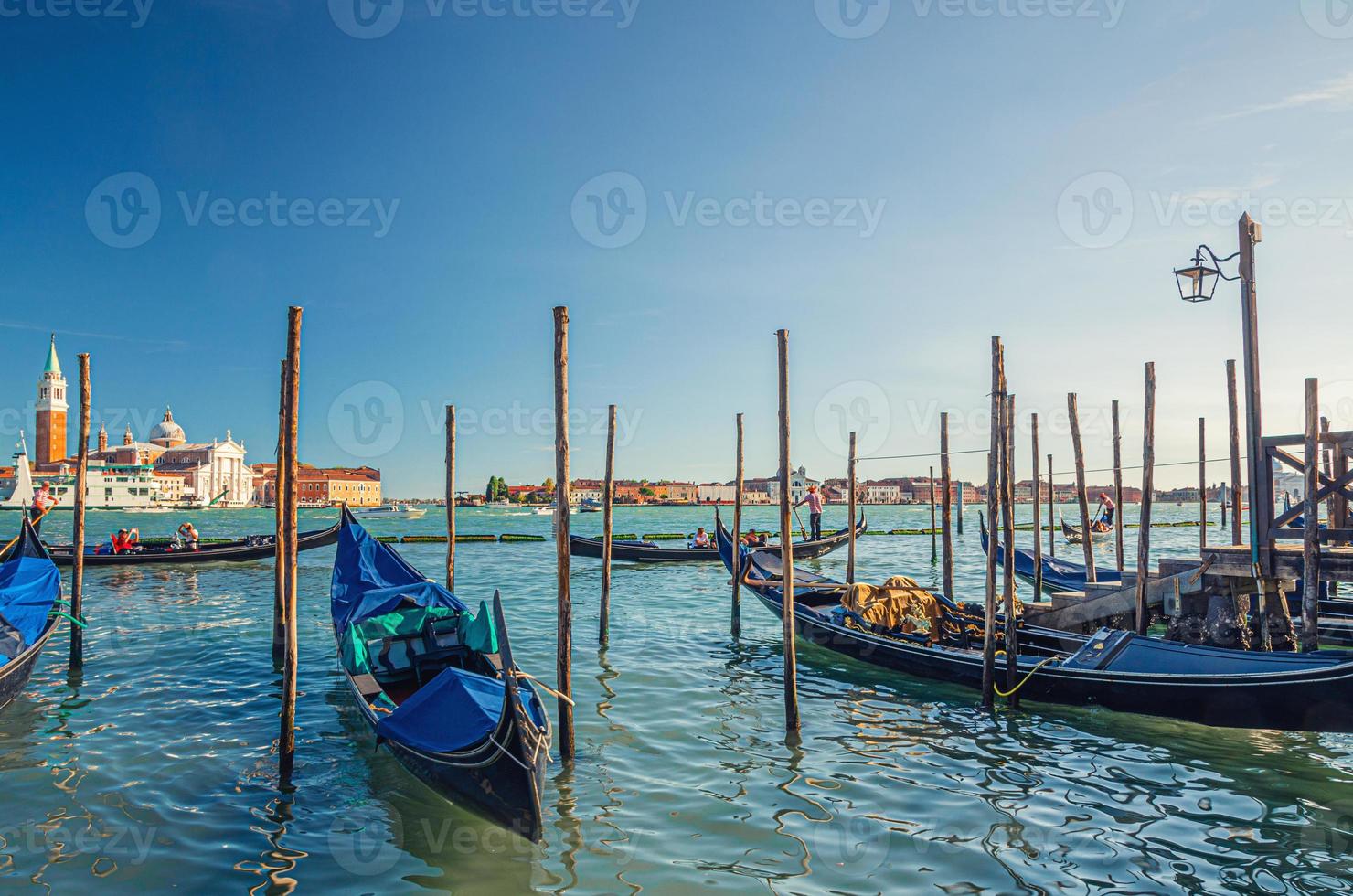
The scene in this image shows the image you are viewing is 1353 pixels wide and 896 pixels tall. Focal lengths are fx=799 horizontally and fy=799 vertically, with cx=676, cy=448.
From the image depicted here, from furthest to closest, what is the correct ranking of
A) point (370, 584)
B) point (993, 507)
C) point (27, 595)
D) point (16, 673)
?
point (370, 584) < point (27, 595) < point (993, 507) < point (16, 673)

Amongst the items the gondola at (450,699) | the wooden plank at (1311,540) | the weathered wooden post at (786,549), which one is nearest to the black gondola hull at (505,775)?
the gondola at (450,699)

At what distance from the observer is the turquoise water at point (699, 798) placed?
13.0ft

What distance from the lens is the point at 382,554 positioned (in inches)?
340

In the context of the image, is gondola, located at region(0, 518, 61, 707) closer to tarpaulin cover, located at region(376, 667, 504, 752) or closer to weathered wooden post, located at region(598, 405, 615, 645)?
tarpaulin cover, located at region(376, 667, 504, 752)

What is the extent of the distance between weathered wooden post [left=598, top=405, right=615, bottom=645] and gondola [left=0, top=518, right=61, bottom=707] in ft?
18.4

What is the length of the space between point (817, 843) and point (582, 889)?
1.28 m

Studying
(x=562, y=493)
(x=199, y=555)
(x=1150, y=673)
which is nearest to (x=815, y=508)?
(x=199, y=555)

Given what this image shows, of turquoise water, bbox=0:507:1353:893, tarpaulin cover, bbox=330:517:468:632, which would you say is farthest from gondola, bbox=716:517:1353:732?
tarpaulin cover, bbox=330:517:468:632

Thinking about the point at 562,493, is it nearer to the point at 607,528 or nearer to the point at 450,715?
the point at 450,715

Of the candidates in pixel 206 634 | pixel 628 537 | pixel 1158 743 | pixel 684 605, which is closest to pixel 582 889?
pixel 1158 743

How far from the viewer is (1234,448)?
814 cm

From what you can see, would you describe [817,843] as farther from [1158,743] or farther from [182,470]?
[182,470]

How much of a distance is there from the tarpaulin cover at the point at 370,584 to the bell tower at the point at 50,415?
9339cm

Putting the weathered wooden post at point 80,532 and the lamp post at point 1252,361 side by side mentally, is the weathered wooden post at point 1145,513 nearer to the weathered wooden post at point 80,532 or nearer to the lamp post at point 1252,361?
the lamp post at point 1252,361
